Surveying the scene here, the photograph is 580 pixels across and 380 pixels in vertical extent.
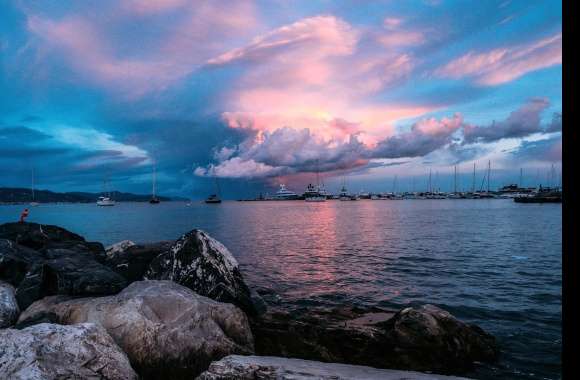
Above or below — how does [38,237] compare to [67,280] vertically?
above

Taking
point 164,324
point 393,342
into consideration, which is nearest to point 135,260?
point 164,324

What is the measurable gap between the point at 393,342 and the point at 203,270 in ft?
17.4

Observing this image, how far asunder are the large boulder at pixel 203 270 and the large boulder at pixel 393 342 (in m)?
1.23

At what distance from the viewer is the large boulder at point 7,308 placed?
311 inches

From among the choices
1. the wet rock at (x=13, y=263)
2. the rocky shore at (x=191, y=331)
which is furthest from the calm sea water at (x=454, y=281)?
the wet rock at (x=13, y=263)

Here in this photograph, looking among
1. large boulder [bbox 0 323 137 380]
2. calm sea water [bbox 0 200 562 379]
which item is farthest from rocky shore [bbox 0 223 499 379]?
calm sea water [bbox 0 200 562 379]

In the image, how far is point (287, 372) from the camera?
5043 mm

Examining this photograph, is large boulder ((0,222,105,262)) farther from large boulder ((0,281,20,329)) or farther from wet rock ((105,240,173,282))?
large boulder ((0,281,20,329))

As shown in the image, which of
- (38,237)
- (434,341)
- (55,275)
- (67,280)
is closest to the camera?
(434,341)

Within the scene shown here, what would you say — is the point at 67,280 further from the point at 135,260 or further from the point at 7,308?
the point at 135,260

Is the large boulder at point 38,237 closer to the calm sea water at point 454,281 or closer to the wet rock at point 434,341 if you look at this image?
the calm sea water at point 454,281

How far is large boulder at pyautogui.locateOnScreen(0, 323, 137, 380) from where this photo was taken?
15.5 ft

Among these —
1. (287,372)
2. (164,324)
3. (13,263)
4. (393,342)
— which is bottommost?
(393,342)

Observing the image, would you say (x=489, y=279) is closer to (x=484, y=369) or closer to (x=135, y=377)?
(x=484, y=369)
